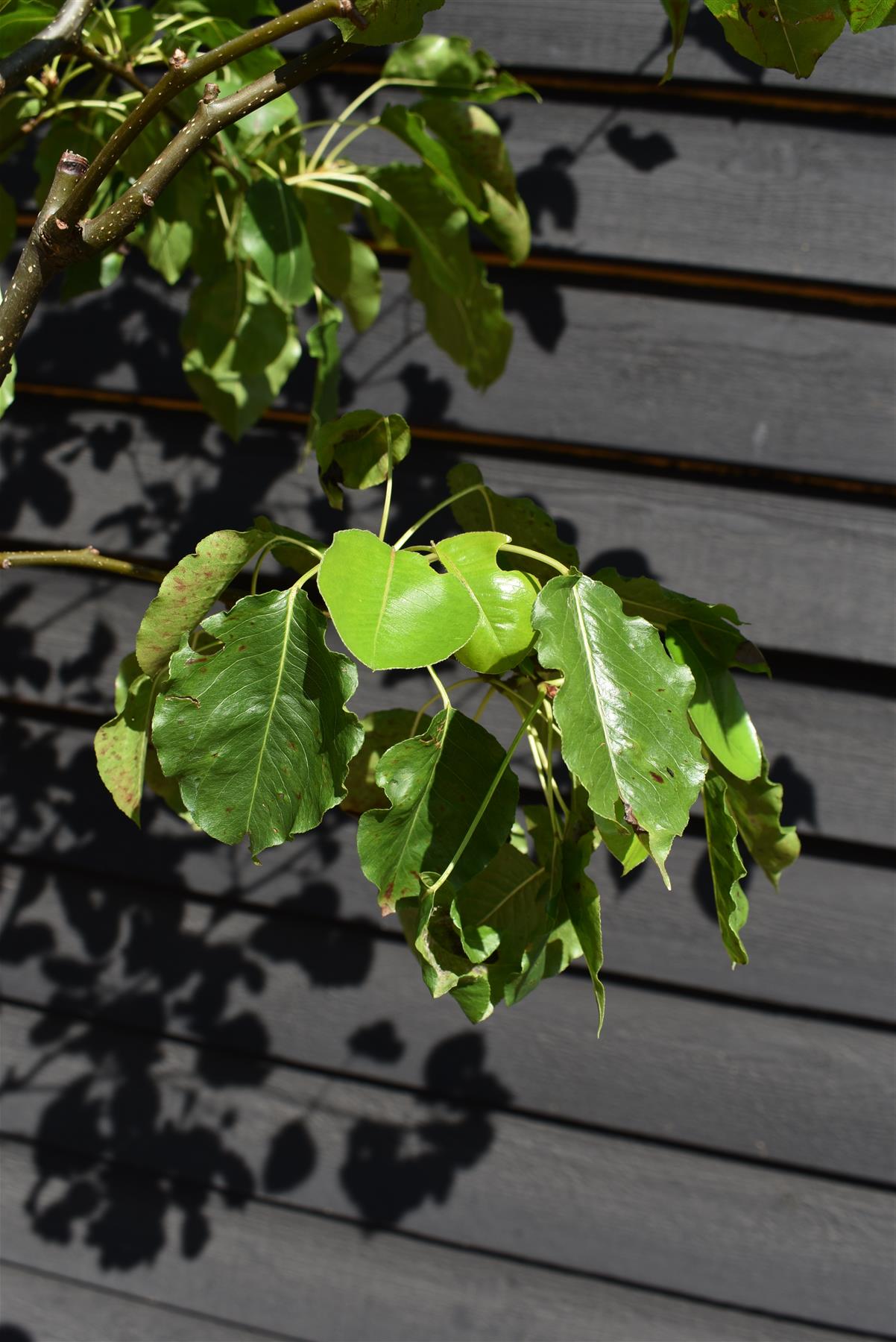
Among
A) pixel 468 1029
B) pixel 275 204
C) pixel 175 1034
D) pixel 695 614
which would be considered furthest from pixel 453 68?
pixel 175 1034

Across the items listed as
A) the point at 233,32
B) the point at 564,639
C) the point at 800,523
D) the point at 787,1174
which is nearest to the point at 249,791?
the point at 564,639

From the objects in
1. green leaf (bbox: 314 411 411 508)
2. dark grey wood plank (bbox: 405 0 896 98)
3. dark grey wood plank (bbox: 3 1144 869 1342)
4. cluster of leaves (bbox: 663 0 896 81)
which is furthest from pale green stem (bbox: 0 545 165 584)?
dark grey wood plank (bbox: 3 1144 869 1342)

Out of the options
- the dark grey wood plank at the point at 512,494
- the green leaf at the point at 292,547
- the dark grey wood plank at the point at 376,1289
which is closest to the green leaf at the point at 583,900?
the green leaf at the point at 292,547

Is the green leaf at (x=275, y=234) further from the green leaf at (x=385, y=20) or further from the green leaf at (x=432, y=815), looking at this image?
the green leaf at (x=432, y=815)

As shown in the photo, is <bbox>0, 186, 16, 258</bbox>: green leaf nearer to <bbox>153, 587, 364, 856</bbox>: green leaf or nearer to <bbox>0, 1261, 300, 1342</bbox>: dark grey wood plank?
<bbox>153, 587, 364, 856</bbox>: green leaf

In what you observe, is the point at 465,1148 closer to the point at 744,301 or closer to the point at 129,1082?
the point at 129,1082
